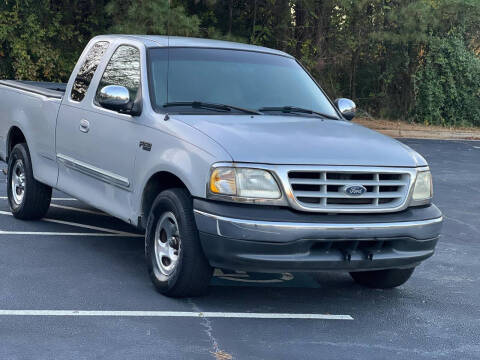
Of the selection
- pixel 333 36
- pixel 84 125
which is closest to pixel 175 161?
pixel 84 125

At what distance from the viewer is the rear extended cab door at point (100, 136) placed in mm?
6992

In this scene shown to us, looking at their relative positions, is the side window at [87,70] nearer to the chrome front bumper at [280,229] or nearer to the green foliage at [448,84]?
the chrome front bumper at [280,229]

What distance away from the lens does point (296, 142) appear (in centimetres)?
606

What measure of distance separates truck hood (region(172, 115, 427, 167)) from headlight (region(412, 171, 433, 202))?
92 millimetres

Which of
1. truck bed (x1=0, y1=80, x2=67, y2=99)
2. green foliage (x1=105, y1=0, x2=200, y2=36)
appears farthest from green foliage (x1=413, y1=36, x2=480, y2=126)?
truck bed (x1=0, y1=80, x2=67, y2=99)

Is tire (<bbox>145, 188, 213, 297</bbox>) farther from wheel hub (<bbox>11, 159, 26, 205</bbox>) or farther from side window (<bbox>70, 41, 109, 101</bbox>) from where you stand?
wheel hub (<bbox>11, 159, 26, 205</bbox>)

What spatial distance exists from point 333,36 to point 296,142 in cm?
1876

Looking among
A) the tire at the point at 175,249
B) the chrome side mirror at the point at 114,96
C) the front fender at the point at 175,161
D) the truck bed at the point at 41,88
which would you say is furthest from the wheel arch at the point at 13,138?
the tire at the point at 175,249

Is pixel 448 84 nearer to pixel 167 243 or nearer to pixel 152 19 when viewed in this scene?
pixel 152 19

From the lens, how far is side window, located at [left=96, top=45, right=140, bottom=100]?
23.5 feet

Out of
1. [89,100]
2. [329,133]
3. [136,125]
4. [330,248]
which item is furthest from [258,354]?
[89,100]

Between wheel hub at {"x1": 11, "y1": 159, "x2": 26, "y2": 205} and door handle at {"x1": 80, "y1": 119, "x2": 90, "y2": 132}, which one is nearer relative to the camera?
door handle at {"x1": 80, "y1": 119, "x2": 90, "y2": 132}

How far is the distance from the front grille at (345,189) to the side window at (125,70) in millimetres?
1871

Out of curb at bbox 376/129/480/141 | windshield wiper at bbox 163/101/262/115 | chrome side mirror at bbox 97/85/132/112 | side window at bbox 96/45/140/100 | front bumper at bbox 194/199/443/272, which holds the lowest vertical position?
curb at bbox 376/129/480/141
